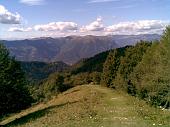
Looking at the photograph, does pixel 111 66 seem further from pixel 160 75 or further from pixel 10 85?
pixel 160 75

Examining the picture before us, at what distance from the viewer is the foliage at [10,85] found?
7194cm

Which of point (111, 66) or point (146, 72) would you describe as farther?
Answer: point (111, 66)

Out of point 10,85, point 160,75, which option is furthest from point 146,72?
point 10,85

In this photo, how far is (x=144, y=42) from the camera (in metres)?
97.9

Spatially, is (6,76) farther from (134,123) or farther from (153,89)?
(134,123)

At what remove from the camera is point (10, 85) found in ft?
245

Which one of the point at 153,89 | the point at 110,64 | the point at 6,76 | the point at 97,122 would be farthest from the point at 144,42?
the point at 97,122

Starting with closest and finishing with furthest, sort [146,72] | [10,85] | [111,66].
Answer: [10,85], [146,72], [111,66]

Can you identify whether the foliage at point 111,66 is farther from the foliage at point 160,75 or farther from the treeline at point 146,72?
the foliage at point 160,75

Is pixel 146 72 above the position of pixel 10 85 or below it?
above

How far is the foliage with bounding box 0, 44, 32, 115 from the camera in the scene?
7194cm

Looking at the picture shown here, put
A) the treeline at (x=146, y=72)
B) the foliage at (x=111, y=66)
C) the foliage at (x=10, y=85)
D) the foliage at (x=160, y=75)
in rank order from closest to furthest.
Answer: the foliage at (x=160, y=75)
the treeline at (x=146, y=72)
the foliage at (x=10, y=85)
the foliage at (x=111, y=66)

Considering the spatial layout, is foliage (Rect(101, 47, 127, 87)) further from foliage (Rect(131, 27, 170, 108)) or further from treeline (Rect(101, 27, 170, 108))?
foliage (Rect(131, 27, 170, 108))

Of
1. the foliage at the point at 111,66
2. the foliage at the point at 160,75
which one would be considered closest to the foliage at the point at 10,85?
the foliage at the point at 160,75
